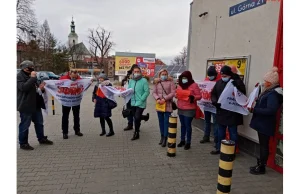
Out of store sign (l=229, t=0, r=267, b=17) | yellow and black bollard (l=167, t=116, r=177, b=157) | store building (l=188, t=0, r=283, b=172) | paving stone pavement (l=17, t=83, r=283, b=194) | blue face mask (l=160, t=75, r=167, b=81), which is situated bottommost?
paving stone pavement (l=17, t=83, r=283, b=194)

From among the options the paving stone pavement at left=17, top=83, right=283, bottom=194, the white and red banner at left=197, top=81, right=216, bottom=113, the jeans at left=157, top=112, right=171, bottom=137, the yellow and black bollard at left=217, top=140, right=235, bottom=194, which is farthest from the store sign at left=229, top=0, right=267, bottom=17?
the paving stone pavement at left=17, top=83, right=283, bottom=194

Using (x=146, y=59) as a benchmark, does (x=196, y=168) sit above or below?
below

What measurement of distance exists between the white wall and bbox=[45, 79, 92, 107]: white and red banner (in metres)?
3.75

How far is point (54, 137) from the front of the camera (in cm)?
591

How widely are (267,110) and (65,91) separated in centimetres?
485

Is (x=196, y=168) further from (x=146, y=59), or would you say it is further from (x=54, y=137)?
(x=146, y=59)

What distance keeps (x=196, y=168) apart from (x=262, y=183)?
114cm

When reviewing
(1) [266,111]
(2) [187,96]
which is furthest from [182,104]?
(1) [266,111]

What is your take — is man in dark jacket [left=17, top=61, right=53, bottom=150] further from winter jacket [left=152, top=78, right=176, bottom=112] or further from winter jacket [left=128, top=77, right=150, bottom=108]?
winter jacket [left=152, top=78, right=176, bottom=112]

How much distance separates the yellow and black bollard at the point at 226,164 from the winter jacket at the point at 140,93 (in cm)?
301

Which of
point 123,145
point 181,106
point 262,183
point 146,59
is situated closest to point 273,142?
point 262,183

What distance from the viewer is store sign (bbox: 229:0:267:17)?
14.1 feet

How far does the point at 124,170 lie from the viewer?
3904mm

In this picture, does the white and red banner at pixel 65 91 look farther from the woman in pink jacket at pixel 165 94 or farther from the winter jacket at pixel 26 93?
the woman in pink jacket at pixel 165 94
